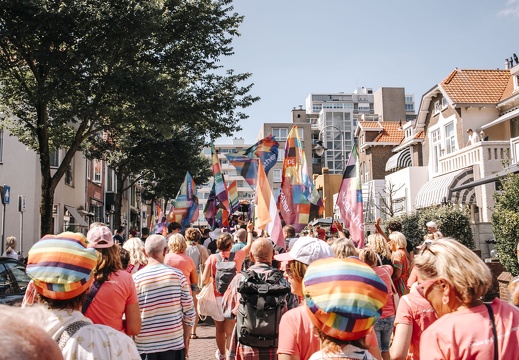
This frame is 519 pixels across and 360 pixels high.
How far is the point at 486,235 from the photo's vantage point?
67.3 ft

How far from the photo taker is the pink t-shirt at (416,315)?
3.77 m

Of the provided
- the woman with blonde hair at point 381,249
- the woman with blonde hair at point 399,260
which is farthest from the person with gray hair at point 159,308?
the woman with blonde hair at point 399,260

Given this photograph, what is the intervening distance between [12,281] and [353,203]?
20.6ft

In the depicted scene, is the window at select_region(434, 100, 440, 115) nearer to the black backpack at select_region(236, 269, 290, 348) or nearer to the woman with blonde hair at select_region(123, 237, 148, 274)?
the woman with blonde hair at select_region(123, 237, 148, 274)

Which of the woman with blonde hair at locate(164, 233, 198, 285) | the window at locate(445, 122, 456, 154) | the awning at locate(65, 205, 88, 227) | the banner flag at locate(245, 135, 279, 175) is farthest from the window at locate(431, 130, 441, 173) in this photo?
the woman with blonde hair at locate(164, 233, 198, 285)

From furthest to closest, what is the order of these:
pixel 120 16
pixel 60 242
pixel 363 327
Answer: pixel 120 16, pixel 60 242, pixel 363 327

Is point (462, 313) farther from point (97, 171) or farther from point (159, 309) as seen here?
point (97, 171)

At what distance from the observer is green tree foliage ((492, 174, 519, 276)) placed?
44.4 feet

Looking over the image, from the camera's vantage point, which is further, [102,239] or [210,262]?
[210,262]

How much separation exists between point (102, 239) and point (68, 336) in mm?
1505

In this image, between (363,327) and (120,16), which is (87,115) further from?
(363,327)

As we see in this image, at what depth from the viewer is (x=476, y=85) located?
28.4 m

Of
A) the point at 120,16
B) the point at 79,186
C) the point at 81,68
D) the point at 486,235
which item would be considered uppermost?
the point at 120,16

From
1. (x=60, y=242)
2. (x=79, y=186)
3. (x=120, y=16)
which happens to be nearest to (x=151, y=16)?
(x=120, y=16)
